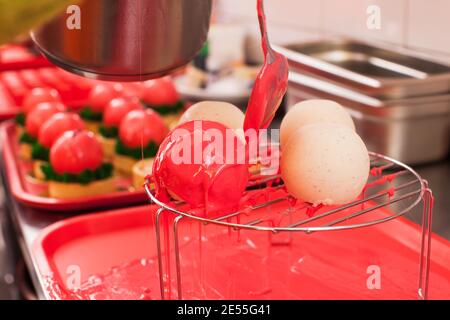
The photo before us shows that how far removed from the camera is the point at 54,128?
1.09m

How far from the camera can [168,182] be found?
0.52m

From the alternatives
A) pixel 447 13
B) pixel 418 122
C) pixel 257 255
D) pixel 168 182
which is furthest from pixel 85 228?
pixel 447 13

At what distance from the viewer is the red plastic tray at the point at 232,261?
26.6 inches

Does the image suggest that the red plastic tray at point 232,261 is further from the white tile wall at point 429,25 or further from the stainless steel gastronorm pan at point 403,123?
the white tile wall at point 429,25

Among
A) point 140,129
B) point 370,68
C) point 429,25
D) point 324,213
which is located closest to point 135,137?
point 140,129

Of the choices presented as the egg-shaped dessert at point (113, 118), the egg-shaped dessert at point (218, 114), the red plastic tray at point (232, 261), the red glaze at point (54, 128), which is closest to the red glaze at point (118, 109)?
the egg-shaped dessert at point (113, 118)

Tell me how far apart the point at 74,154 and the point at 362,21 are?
620mm

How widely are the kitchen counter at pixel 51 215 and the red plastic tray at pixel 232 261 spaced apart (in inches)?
1.3

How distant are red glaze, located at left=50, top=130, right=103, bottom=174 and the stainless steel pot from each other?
44 cm

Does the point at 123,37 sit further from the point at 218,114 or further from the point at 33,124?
the point at 33,124

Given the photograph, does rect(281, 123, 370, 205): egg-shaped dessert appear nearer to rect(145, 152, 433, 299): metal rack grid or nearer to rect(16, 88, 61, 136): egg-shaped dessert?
rect(145, 152, 433, 299): metal rack grid
